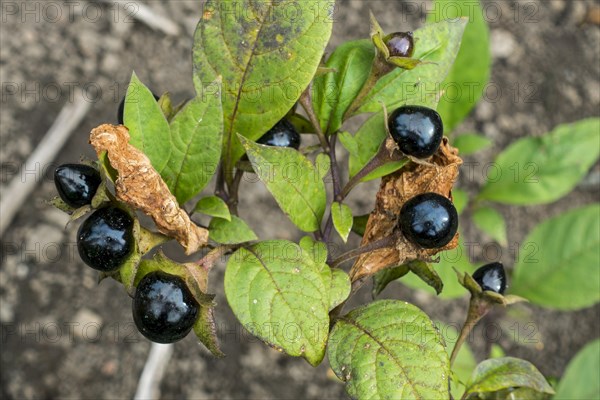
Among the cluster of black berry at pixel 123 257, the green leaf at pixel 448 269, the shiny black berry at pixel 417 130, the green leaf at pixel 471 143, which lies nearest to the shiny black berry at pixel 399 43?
the shiny black berry at pixel 417 130

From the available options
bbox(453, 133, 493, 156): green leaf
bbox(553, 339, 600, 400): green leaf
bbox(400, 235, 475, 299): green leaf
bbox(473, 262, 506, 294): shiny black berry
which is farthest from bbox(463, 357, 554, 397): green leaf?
bbox(453, 133, 493, 156): green leaf

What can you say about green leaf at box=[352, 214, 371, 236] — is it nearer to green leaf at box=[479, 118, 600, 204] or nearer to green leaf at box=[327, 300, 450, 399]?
green leaf at box=[327, 300, 450, 399]

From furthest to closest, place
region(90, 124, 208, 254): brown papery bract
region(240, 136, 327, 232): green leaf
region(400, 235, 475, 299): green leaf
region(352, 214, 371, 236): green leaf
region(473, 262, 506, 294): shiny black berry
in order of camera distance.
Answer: region(400, 235, 475, 299): green leaf < region(352, 214, 371, 236): green leaf < region(473, 262, 506, 294): shiny black berry < region(240, 136, 327, 232): green leaf < region(90, 124, 208, 254): brown papery bract

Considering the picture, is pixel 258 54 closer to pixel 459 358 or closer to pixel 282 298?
pixel 282 298

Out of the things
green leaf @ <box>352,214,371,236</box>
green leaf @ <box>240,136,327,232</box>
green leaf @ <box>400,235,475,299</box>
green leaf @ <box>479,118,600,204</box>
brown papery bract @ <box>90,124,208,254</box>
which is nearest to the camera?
brown papery bract @ <box>90,124,208,254</box>

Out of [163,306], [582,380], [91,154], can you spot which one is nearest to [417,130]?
[163,306]
